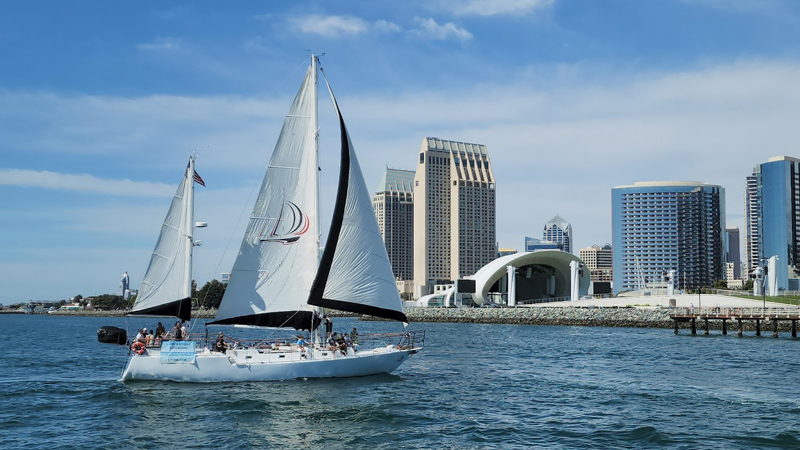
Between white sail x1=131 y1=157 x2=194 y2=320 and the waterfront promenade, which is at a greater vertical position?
white sail x1=131 y1=157 x2=194 y2=320

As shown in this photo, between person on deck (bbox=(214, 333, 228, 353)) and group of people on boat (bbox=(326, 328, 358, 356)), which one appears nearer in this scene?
person on deck (bbox=(214, 333, 228, 353))

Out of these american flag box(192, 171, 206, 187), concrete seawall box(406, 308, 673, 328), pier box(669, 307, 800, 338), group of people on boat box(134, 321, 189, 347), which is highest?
american flag box(192, 171, 206, 187)

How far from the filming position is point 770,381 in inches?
1199

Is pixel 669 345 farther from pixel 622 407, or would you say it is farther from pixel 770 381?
pixel 622 407

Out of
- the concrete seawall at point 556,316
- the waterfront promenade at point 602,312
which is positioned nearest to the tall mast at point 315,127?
the waterfront promenade at point 602,312

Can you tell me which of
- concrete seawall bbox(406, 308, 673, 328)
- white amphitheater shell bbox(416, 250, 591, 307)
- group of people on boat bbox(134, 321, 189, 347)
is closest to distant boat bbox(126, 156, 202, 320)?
group of people on boat bbox(134, 321, 189, 347)

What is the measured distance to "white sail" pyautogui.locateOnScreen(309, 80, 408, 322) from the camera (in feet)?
92.8

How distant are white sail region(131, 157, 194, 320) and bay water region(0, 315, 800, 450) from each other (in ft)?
11.9

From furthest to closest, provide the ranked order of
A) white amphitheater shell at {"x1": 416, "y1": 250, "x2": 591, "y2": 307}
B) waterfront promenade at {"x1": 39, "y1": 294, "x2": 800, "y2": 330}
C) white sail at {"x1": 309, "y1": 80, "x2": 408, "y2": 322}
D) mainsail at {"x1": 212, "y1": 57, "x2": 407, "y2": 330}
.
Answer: white amphitheater shell at {"x1": 416, "y1": 250, "x2": 591, "y2": 307}
waterfront promenade at {"x1": 39, "y1": 294, "x2": 800, "y2": 330}
mainsail at {"x1": 212, "y1": 57, "x2": 407, "y2": 330}
white sail at {"x1": 309, "y1": 80, "x2": 408, "y2": 322}

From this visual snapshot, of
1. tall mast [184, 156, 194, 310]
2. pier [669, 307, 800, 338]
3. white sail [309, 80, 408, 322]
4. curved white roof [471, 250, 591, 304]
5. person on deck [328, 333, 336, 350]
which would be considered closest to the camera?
white sail [309, 80, 408, 322]

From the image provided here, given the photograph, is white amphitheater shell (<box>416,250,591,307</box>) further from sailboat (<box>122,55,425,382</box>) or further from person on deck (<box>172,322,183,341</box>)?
person on deck (<box>172,322,183,341</box>)

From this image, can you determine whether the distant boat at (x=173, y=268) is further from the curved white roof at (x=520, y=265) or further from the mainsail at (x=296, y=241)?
the curved white roof at (x=520, y=265)

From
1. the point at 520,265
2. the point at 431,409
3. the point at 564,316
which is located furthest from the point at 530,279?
the point at 431,409

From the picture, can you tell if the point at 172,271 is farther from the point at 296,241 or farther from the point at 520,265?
the point at 520,265
